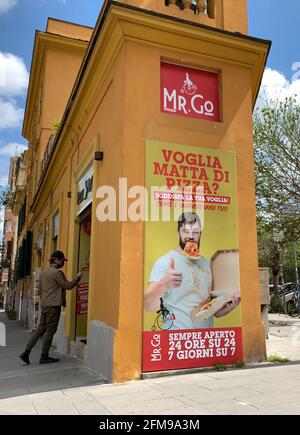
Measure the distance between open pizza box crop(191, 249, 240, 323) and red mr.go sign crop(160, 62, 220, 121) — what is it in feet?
7.21

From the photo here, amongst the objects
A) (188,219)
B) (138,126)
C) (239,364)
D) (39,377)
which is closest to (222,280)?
(188,219)

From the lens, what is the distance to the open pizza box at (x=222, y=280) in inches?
233

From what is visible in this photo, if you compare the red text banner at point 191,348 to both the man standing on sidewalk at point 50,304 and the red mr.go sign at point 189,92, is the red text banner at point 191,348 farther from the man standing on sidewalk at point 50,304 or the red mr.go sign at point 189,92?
the red mr.go sign at point 189,92

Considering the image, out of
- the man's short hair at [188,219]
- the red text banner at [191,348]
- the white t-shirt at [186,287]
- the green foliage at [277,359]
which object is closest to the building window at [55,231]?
the man's short hair at [188,219]

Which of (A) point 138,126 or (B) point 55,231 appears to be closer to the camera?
(A) point 138,126

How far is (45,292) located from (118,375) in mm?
2873

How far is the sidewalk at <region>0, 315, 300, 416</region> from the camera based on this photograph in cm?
376

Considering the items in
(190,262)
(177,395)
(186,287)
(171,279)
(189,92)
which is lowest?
(177,395)

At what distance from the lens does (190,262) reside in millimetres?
5867

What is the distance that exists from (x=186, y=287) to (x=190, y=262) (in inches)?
14.0

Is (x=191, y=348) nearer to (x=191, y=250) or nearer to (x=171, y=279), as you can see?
(x=171, y=279)

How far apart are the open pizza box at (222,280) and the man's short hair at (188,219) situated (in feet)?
1.92
